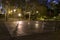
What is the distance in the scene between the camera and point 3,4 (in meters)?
23.5

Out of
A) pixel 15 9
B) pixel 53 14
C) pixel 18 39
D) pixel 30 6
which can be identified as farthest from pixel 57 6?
pixel 18 39

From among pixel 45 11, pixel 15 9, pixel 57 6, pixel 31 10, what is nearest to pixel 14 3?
pixel 15 9

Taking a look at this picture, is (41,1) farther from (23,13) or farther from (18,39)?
(18,39)

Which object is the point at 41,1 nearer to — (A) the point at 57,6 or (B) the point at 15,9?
(A) the point at 57,6

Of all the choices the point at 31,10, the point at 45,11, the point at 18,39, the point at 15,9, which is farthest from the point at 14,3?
the point at 18,39

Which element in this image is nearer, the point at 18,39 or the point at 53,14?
the point at 18,39

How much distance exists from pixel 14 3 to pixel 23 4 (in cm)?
145

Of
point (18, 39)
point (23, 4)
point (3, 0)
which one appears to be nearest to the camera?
point (18, 39)

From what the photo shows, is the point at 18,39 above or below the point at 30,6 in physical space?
below

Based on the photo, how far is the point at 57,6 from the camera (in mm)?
25422

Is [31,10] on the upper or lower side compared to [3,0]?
lower

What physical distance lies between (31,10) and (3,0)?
4.41 meters

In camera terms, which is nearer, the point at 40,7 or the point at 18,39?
the point at 18,39

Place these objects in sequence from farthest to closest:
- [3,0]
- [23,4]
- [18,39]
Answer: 1. [23,4]
2. [3,0]
3. [18,39]
